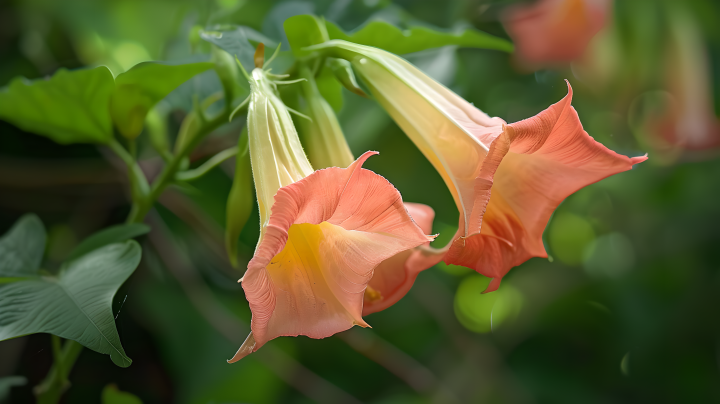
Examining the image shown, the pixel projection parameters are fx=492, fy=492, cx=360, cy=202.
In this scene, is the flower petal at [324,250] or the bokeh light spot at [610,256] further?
the bokeh light spot at [610,256]

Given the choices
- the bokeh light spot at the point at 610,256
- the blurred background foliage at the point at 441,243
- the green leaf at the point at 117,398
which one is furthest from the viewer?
the bokeh light spot at the point at 610,256

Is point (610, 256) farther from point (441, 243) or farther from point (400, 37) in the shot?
point (400, 37)

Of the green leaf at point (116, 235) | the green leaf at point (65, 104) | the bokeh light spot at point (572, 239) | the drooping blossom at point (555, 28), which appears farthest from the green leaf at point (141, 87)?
the bokeh light spot at point (572, 239)

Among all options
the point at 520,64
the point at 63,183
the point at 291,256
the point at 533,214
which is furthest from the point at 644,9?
the point at 63,183

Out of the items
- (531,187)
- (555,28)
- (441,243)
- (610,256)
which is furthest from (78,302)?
(610,256)

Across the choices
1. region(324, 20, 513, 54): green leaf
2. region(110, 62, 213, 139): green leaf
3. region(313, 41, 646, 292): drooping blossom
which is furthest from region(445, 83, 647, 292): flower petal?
region(110, 62, 213, 139): green leaf

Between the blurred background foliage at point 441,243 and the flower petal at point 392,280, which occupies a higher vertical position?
the flower petal at point 392,280

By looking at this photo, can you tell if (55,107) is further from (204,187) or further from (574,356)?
(574,356)

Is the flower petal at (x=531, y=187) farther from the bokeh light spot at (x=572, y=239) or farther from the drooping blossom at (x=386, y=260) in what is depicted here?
the bokeh light spot at (x=572, y=239)
